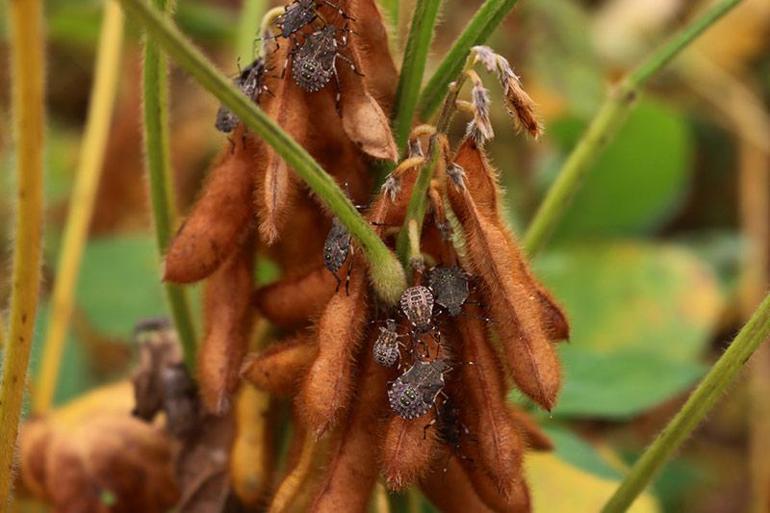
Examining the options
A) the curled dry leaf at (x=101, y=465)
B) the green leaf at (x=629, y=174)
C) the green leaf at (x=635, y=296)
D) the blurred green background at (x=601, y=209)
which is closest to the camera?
the curled dry leaf at (x=101, y=465)

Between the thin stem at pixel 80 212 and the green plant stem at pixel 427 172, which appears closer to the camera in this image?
the green plant stem at pixel 427 172

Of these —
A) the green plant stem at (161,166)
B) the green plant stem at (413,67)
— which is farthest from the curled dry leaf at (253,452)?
the green plant stem at (413,67)

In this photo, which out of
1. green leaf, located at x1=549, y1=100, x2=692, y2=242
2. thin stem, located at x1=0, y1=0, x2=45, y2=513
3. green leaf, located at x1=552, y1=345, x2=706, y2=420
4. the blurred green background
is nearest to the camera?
thin stem, located at x1=0, y1=0, x2=45, y2=513

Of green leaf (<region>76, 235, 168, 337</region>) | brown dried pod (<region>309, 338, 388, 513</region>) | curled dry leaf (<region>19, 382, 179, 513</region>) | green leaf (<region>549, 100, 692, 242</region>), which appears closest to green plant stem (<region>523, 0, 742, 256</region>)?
brown dried pod (<region>309, 338, 388, 513</region>)

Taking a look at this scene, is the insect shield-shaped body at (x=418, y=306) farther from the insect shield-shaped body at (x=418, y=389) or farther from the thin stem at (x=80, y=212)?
the thin stem at (x=80, y=212)

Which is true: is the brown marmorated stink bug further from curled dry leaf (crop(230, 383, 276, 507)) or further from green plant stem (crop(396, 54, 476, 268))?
curled dry leaf (crop(230, 383, 276, 507))

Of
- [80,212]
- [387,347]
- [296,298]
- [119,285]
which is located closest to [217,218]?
[296,298]

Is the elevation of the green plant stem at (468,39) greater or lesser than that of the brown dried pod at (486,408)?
greater

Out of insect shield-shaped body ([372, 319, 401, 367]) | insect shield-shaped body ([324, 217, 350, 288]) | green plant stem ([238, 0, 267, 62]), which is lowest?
insect shield-shaped body ([372, 319, 401, 367])
